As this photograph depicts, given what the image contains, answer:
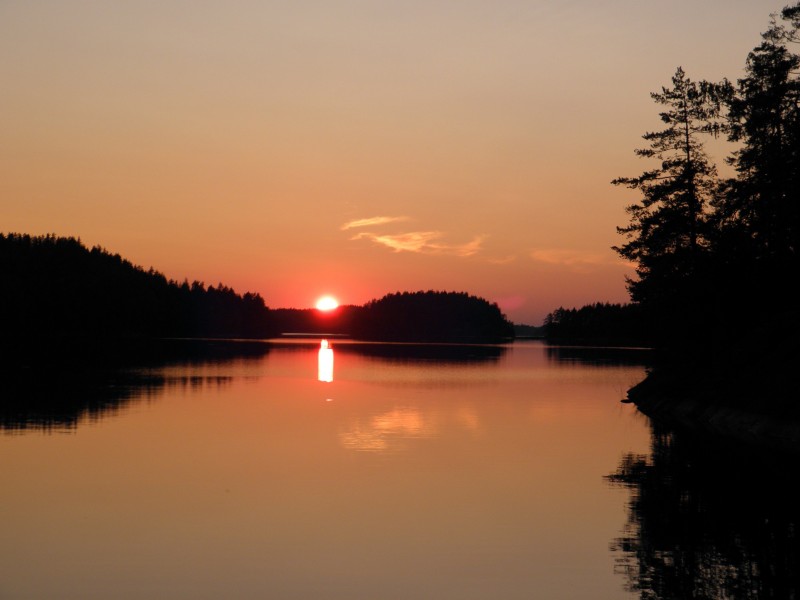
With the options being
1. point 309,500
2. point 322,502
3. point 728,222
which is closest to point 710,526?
point 322,502

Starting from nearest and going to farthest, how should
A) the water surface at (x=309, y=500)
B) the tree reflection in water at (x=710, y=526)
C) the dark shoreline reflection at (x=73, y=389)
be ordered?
the tree reflection in water at (x=710, y=526) < the water surface at (x=309, y=500) < the dark shoreline reflection at (x=73, y=389)

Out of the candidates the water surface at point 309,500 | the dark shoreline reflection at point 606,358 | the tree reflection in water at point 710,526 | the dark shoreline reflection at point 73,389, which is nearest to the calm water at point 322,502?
the water surface at point 309,500

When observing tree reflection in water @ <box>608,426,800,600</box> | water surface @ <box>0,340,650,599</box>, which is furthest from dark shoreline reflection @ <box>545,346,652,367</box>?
tree reflection in water @ <box>608,426,800,600</box>

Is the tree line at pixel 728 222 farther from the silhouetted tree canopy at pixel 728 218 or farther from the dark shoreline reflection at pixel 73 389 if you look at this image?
the dark shoreline reflection at pixel 73 389

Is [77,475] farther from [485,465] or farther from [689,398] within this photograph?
[689,398]

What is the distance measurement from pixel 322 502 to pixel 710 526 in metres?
10.3

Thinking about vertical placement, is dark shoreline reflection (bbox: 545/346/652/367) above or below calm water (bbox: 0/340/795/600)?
above

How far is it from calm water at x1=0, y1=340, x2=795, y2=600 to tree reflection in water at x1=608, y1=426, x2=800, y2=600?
0.21 m

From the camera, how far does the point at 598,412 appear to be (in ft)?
179

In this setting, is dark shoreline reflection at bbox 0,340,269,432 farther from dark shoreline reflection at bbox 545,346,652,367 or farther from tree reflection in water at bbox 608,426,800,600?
dark shoreline reflection at bbox 545,346,652,367

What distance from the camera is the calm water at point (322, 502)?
18.3m

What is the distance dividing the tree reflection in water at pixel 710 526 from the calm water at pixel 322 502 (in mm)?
211

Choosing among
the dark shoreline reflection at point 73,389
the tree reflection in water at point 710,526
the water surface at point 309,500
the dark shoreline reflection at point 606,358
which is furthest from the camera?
the dark shoreline reflection at point 606,358

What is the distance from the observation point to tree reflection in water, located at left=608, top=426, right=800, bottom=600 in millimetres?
17922
